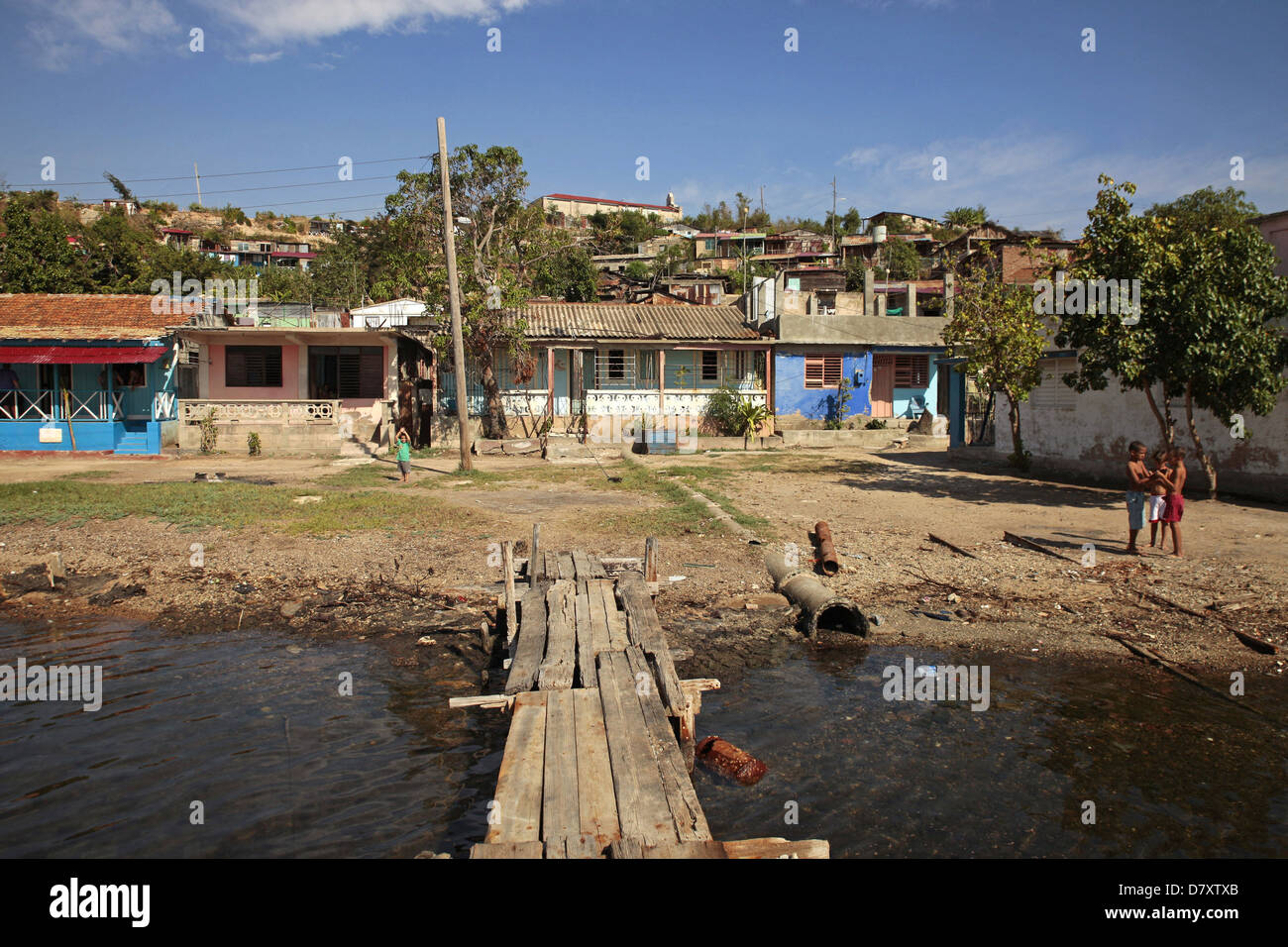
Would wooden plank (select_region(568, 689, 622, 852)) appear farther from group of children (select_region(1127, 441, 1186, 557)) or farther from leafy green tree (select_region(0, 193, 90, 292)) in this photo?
leafy green tree (select_region(0, 193, 90, 292))

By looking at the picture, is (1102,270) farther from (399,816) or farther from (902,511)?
(399,816)

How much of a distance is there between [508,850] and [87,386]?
2407cm

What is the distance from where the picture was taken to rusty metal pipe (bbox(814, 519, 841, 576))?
31.7 ft

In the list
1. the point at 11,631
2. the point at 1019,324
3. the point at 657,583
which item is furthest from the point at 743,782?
the point at 1019,324

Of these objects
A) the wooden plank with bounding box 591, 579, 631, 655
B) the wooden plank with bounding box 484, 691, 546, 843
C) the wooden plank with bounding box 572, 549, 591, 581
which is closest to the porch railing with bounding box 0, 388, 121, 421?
the wooden plank with bounding box 572, 549, 591, 581

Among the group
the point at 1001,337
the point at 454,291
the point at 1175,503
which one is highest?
the point at 454,291

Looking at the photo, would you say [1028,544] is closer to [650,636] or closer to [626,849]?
[650,636]

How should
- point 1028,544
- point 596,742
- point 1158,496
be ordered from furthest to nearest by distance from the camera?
point 1028,544 < point 1158,496 < point 596,742

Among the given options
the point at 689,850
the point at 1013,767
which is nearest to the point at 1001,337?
the point at 1013,767

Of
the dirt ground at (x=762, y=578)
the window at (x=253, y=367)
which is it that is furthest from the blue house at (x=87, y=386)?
the dirt ground at (x=762, y=578)

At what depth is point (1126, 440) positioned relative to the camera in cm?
1548

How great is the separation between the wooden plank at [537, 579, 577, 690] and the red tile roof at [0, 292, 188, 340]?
19.1m

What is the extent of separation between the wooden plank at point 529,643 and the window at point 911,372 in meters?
24.0

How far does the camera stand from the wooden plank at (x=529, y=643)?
5.46m
